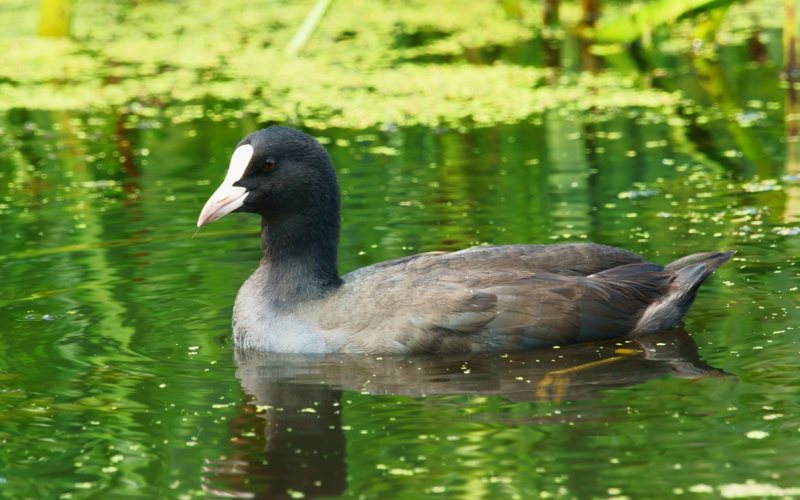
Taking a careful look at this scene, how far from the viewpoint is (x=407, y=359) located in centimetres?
606

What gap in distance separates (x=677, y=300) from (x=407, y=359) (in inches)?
45.7

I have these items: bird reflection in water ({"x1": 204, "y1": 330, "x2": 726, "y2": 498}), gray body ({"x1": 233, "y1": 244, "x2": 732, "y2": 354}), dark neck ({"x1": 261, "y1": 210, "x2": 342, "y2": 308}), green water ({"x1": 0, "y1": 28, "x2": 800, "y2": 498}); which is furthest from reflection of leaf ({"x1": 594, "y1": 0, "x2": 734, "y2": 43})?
dark neck ({"x1": 261, "y1": 210, "x2": 342, "y2": 308})

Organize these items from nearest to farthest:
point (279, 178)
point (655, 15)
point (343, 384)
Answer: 1. point (343, 384)
2. point (279, 178)
3. point (655, 15)

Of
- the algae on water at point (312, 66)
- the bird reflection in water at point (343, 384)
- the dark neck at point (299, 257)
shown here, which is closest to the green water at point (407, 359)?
the bird reflection in water at point (343, 384)

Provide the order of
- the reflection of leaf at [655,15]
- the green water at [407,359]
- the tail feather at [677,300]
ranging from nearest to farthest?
the green water at [407,359], the tail feather at [677,300], the reflection of leaf at [655,15]

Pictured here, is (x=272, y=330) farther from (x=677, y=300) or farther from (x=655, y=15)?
(x=655, y=15)

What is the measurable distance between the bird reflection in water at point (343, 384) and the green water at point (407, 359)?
15mm

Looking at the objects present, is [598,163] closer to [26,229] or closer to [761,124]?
[761,124]

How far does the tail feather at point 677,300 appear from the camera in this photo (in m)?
6.29

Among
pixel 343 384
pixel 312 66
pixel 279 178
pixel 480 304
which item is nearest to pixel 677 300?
pixel 480 304

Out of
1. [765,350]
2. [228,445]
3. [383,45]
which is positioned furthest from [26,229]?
[383,45]

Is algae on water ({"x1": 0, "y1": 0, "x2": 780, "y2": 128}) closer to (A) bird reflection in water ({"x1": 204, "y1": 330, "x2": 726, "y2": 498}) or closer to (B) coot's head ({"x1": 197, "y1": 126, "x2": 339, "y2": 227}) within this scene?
(B) coot's head ({"x1": 197, "y1": 126, "x2": 339, "y2": 227})

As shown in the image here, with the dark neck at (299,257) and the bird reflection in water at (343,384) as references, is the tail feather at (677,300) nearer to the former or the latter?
the bird reflection in water at (343,384)

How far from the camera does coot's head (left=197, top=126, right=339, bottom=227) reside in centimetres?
636
